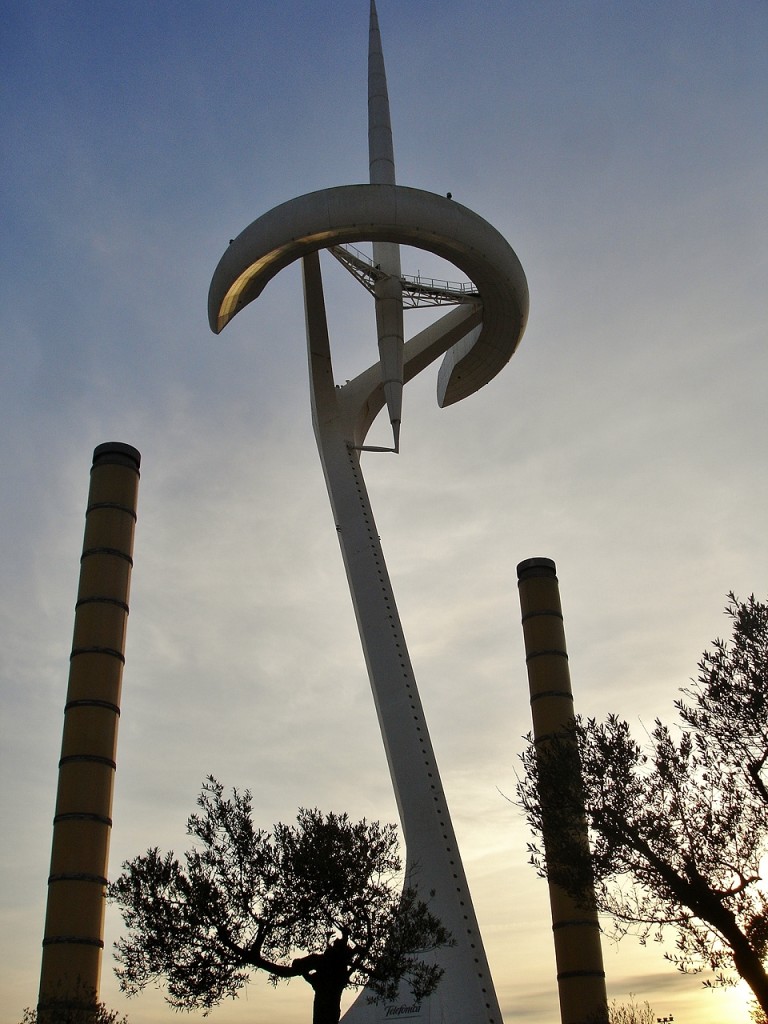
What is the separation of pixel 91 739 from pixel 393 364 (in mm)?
13897

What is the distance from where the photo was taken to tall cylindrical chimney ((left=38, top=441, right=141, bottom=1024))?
26672 millimetres

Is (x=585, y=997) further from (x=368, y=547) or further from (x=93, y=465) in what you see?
(x=93, y=465)

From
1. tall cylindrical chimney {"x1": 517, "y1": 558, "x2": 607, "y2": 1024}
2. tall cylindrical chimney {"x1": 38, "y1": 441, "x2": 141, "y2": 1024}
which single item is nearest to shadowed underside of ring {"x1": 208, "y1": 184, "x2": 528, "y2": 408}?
tall cylindrical chimney {"x1": 38, "y1": 441, "x2": 141, "y2": 1024}

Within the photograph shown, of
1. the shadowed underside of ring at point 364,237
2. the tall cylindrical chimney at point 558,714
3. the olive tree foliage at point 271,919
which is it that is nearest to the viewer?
the olive tree foliage at point 271,919

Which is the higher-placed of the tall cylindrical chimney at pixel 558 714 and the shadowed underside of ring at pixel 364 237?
the shadowed underside of ring at pixel 364 237

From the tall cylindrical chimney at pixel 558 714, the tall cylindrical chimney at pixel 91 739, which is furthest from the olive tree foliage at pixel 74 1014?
the tall cylindrical chimney at pixel 558 714

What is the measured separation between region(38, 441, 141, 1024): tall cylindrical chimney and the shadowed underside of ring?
7141mm

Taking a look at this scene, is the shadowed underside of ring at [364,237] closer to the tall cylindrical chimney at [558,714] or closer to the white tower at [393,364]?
the white tower at [393,364]

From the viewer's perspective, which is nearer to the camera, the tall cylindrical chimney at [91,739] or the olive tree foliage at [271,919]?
the olive tree foliage at [271,919]

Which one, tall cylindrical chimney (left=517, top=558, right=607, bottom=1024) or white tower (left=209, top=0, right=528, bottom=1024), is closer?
white tower (left=209, top=0, right=528, bottom=1024)

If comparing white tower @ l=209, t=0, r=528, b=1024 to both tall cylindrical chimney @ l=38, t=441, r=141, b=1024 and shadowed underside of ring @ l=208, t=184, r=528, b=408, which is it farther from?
tall cylindrical chimney @ l=38, t=441, r=141, b=1024

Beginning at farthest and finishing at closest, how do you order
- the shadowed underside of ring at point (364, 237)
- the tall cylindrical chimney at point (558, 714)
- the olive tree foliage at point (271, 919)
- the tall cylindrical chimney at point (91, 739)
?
the tall cylindrical chimney at point (558, 714) < the shadowed underside of ring at point (364, 237) < the tall cylindrical chimney at point (91, 739) < the olive tree foliage at point (271, 919)

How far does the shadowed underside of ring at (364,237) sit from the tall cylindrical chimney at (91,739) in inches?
281

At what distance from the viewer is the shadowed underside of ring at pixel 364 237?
2778cm
